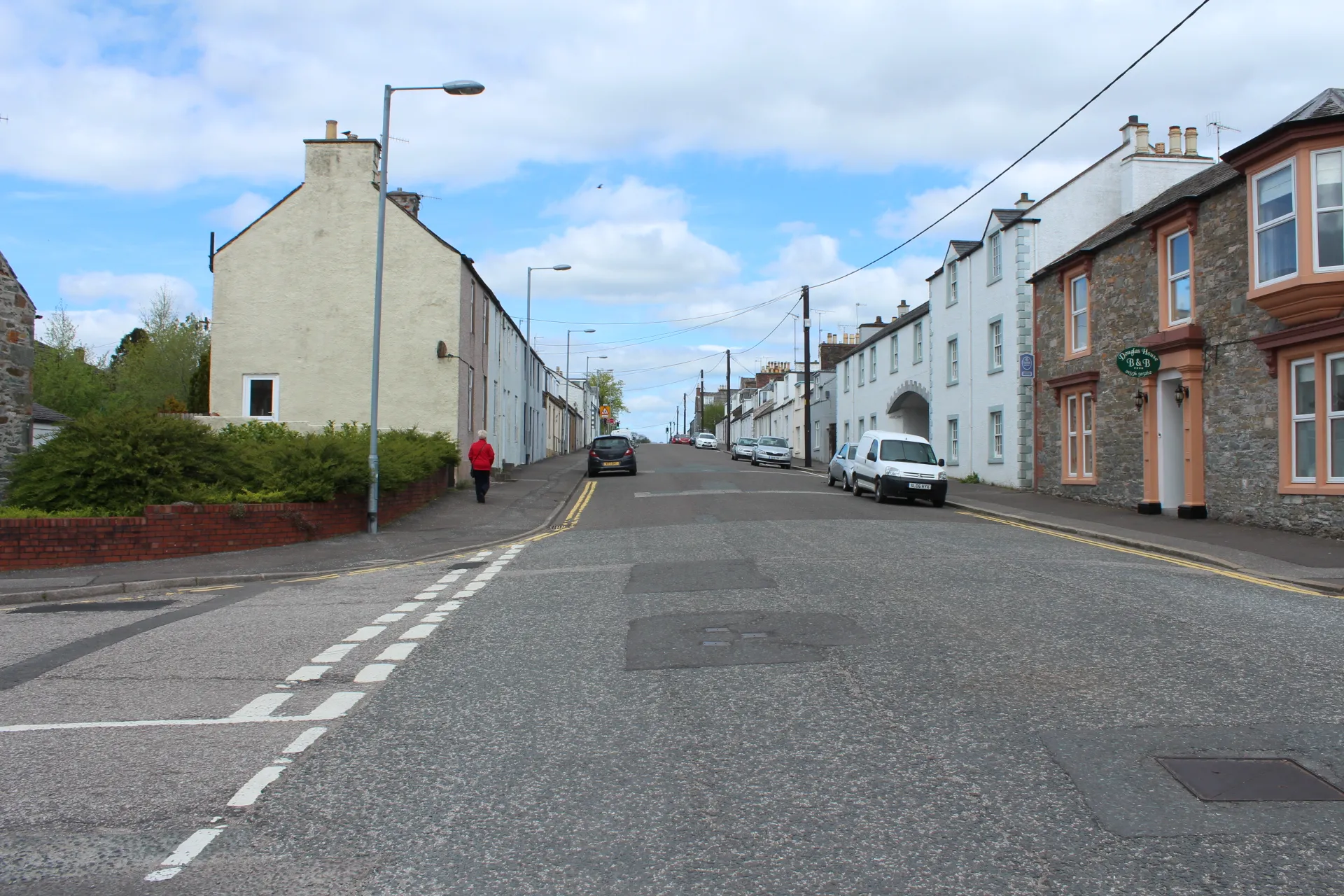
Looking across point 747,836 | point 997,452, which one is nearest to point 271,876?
point 747,836

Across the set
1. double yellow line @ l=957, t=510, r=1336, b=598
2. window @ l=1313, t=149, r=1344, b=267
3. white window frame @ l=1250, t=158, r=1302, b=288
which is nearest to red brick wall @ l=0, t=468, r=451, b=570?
double yellow line @ l=957, t=510, r=1336, b=598

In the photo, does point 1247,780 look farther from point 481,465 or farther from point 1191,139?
point 1191,139

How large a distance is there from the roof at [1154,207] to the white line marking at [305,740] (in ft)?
57.7

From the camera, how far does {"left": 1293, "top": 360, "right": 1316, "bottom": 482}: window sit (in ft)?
53.0

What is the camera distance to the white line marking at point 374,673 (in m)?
7.05

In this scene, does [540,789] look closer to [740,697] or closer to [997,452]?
[740,697]

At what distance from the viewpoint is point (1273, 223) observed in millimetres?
16469

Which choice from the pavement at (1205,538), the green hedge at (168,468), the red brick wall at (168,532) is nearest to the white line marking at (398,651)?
the red brick wall at (168,532)

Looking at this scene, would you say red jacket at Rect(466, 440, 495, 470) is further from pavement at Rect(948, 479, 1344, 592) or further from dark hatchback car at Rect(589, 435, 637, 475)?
dark hatchback car at Rect(589, 435, 637, 475)

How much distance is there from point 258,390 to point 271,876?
2636cm

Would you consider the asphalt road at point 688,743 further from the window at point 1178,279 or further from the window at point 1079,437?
the window at point 1079,437

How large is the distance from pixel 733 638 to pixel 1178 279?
631 inches

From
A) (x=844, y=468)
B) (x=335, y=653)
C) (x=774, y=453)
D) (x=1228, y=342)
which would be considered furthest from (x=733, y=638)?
(x=774, y=453)

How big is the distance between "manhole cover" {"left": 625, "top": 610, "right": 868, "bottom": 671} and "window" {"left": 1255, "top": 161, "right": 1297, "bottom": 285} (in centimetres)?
1165
